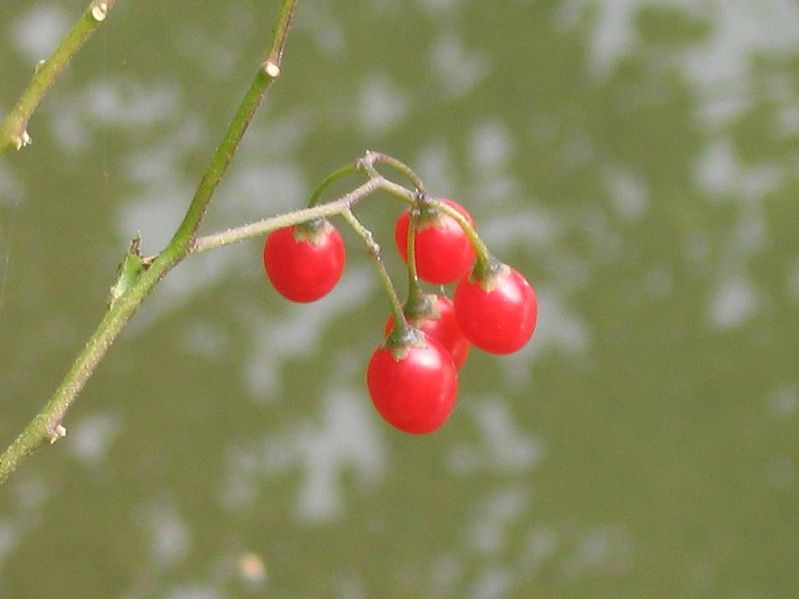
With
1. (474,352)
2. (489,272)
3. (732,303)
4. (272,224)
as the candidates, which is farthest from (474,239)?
(732,303)

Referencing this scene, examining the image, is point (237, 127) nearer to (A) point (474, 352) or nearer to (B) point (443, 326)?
(B) point (443, 326)

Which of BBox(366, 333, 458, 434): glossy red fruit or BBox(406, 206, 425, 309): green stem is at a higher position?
BBox(406, 206, 425, 309): green stem

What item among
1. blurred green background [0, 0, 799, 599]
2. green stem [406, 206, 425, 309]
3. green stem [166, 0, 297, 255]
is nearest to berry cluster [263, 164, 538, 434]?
green stem [406, 206, 425, 309]

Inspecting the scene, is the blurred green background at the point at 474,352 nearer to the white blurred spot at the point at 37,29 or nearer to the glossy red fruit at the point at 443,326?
the white blurred spot at the point at 37,29

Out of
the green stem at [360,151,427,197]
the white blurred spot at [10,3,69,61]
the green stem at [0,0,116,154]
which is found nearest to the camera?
the green stem at [0,0,116,154]

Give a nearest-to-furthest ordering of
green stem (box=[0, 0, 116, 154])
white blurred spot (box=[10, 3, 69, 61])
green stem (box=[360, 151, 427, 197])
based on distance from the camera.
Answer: green stem (box=[0, 0, 116, 154]) < green stem (box=[360, 151, 427, 197]) < white blurred spot (box=[10, 3, 69, 61])

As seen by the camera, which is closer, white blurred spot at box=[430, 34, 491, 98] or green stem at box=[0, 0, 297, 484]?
green stem at box=[0, 0, 297, 484]

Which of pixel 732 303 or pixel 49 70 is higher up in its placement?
pixel 732 303

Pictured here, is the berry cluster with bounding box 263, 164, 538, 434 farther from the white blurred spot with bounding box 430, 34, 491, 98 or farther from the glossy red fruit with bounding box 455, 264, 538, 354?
the white blurred spot with bounding box 430, 34, 491, 98
